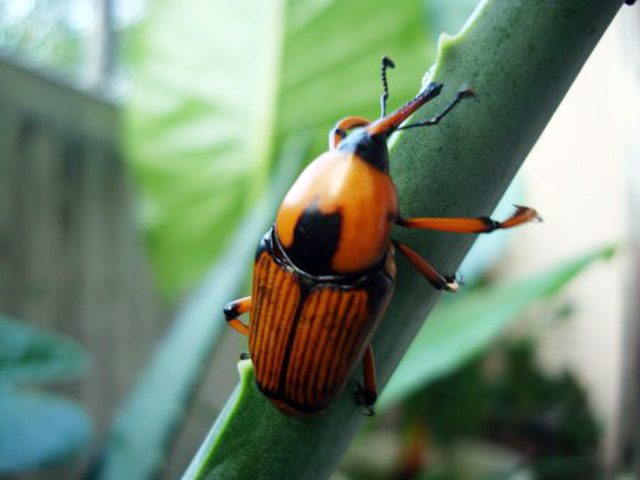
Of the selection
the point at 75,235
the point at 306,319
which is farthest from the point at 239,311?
the point at 75,235

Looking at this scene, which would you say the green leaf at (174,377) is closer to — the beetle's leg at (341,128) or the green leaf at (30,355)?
the green leaf at (30,355)

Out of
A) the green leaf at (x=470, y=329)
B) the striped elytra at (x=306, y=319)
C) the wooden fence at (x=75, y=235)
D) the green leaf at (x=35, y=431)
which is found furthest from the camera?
the wooden fence at (x=75, y=235)

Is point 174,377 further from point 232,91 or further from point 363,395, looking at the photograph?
point 232,91

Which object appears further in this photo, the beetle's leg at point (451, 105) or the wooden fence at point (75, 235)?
the wooden fence at point (75, 235)

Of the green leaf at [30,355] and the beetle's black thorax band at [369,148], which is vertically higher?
the beetle's black thorax band at [369,148]

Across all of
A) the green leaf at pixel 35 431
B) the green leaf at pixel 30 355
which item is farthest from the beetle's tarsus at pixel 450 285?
the green leaf at pixel 35 431

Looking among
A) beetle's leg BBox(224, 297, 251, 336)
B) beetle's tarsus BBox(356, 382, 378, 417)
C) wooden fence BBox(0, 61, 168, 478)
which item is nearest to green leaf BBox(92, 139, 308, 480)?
beetle's leg BBox(224, 297, 251, 336)
